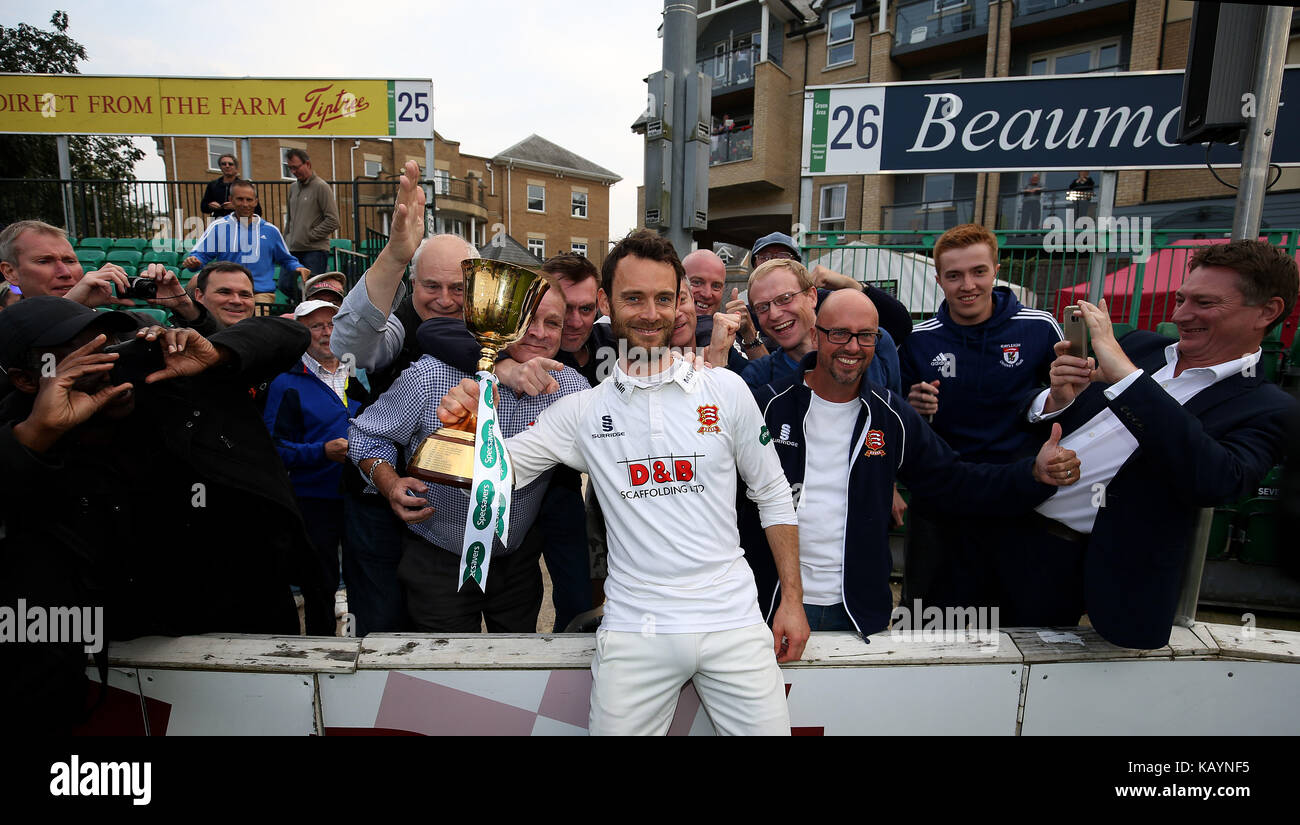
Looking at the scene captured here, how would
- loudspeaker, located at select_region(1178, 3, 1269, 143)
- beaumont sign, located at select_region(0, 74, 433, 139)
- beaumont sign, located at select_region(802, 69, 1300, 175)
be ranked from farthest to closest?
beaumont sign, located at select_region(0, 74, 433, 139), beaumont sign, located at select_region(802, 69, 1300, 175), loudspeaker, located at select_region(1178, 3, 1269, 143)

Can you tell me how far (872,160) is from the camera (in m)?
7.11

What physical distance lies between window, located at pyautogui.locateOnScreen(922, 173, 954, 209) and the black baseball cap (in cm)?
1994

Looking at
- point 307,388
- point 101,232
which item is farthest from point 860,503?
point 101,232

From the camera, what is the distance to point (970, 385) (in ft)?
9.68

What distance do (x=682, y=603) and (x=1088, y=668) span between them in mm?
1547

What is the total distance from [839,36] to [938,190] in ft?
24.3

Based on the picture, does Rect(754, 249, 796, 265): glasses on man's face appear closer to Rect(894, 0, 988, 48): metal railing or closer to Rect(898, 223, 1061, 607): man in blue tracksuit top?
Rect(898, 223, 1061, 607): man in blue tracksuit top

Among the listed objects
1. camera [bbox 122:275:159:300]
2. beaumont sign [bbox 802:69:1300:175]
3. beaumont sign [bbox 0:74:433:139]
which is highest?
beaumont sign [bbox 0:74:433:139]

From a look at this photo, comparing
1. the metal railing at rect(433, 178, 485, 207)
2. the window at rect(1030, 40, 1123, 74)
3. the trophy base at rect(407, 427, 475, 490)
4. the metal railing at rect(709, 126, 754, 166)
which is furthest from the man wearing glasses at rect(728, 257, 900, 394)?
the metal railing at rect(433, 178, 485, 207)

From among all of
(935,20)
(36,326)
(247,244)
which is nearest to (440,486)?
(36,326)

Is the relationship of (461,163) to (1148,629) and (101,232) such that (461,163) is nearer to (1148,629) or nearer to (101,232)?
(101,232)

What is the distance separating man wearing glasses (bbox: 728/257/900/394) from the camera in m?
2.93

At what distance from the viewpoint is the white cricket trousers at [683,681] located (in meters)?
1.85

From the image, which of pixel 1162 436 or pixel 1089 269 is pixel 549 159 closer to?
pixel 1089 269
